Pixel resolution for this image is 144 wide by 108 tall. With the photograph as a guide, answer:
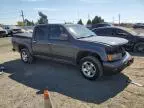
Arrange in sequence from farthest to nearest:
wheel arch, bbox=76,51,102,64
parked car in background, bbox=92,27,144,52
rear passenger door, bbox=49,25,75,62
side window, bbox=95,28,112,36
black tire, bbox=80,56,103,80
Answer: side window, bbox=95,28,112,36 → parked car in background, bbox=92,27,144,52 → rear passenger door, bbox=49,25,75,62 → wheel arch, bbox=76,51,102,64 → black tire, bbox=80,56,103,80

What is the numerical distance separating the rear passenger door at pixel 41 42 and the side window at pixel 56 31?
275mm

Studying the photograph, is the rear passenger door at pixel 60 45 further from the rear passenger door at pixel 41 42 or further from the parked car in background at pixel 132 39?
the parked car in background at pixel 132 39

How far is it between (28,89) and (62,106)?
1630 millimetres

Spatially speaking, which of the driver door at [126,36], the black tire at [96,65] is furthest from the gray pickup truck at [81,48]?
the driver door at [126,36]

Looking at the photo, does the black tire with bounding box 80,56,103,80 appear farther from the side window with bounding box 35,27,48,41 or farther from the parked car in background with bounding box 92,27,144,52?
the parked car in background with bounding box 92,27,144,52

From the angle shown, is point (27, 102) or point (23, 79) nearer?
point (27, 102)

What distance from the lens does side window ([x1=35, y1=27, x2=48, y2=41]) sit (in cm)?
806

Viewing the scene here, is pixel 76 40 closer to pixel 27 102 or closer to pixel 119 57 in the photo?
pixel 119 57

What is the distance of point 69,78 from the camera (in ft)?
22.7

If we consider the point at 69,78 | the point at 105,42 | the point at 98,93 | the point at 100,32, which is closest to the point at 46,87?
the point at 69,78

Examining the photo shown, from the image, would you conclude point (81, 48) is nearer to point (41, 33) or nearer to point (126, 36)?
point (41, 33)

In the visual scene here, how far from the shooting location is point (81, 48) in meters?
6.63

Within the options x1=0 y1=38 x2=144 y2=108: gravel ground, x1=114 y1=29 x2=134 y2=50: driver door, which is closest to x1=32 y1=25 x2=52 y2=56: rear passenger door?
x1=0 y1=38 x2=144 y2=108: gravel ground

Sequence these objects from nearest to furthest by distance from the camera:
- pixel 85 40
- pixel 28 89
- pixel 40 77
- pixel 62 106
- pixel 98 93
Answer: pixel 62 106, pixel 98 93, pixel 28 89, pixel 85 40, pixel 40 77
